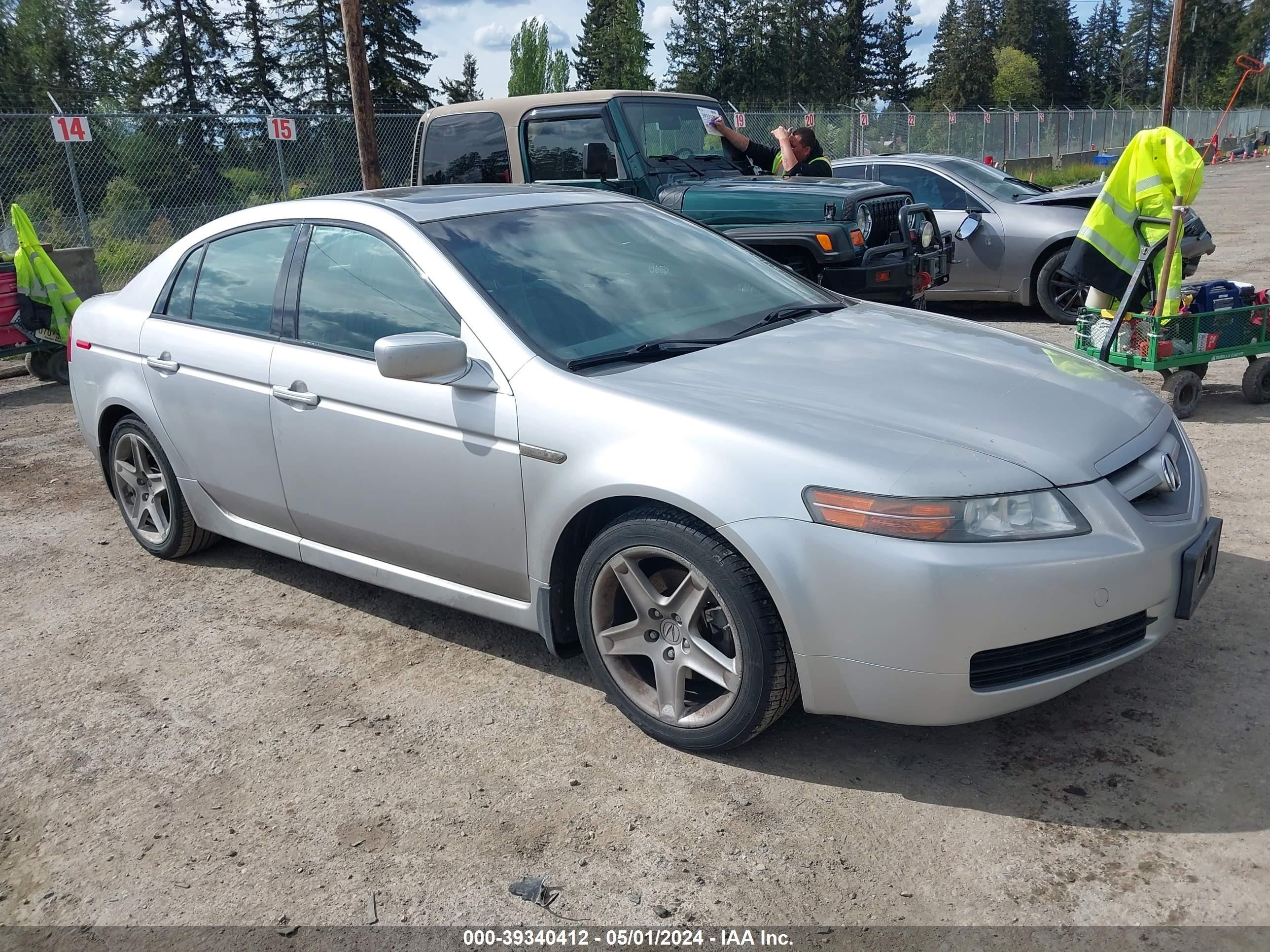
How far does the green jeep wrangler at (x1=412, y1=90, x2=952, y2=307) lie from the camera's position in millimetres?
7410

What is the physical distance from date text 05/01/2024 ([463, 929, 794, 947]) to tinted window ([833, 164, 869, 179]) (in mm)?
9223

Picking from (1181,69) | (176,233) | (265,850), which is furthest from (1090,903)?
(1181,69)

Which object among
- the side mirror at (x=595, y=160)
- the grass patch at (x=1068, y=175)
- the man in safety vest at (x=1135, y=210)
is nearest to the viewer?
the man in safety vest at (x=1135, y=210)

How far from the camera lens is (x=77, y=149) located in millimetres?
15102

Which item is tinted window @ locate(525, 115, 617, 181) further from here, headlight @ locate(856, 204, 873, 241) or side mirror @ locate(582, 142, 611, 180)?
headlight @ locate(856, 204, 873, 241)

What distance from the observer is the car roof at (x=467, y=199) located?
3.98 m

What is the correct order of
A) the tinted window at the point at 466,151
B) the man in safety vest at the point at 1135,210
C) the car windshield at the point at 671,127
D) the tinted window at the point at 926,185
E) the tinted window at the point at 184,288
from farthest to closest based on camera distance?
the tinted window at the point at 926,185 < the tinted window at the point at 466,151 < the car windshield at the point at 671,127 < the man in safety vest at the point at 1135,210 < the tinted window at the point at 184,288

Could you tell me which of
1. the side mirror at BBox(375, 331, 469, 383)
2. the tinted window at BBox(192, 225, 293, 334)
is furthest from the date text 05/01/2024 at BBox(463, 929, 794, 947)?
the tinted window at BBox(192, 225, 293, 334)

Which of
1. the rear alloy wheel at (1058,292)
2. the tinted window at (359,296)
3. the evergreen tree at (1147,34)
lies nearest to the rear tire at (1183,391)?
the rear alloy wheel at (1058,292)

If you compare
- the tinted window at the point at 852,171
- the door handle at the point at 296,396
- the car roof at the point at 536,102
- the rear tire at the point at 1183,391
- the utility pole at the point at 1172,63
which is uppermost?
the utility pole at the point at 1172,63

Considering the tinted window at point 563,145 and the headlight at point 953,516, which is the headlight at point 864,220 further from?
the headlight at point 953,516

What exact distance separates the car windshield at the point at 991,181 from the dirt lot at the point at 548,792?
6601mm

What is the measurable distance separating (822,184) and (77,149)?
1194 centimetres

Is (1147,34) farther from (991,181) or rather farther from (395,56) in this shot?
(991,181)
